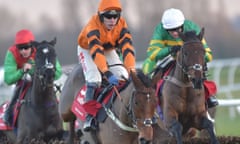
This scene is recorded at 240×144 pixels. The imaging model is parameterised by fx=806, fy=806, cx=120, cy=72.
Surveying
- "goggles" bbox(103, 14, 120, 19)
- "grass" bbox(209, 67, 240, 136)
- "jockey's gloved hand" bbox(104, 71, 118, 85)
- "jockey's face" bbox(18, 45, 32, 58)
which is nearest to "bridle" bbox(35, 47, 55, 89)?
"jockey's face" bbox(18, 45, 32, 58)

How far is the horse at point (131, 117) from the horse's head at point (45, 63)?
1.27 meters

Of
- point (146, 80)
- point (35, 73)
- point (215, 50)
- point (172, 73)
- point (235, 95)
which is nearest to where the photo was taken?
point (146, 80)

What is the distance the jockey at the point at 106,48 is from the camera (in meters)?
7.46

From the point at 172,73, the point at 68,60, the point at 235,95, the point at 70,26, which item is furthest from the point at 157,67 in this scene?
the point at 70,26

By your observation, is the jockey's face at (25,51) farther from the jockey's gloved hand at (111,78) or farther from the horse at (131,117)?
the jockey's gloved hand at (111,78)

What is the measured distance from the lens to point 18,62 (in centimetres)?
1011

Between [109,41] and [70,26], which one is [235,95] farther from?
[109,41]

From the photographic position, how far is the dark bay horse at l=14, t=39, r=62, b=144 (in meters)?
9.32

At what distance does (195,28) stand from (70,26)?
1426 centimetres

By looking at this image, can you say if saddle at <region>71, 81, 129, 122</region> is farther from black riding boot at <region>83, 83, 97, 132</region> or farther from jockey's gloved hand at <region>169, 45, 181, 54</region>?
jockey's gloved hand at <region>169, 45, 181, 54</region>

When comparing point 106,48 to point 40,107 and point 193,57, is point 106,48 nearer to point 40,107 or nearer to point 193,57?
point 193,57

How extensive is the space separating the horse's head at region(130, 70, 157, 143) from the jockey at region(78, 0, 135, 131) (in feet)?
2.34

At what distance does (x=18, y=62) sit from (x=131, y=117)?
375 centimetres

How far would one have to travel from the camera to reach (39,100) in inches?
384
